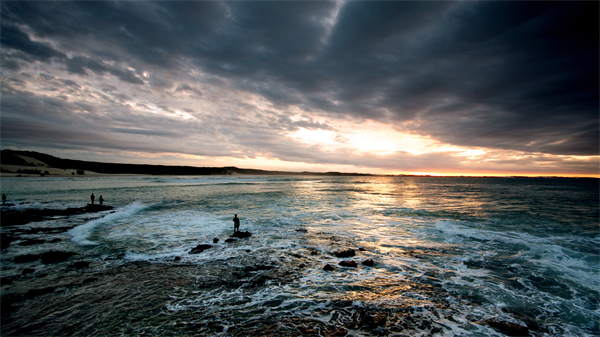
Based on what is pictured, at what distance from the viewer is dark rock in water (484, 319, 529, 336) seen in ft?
20.2

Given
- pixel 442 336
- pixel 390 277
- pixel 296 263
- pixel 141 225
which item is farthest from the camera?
pixel 141 225

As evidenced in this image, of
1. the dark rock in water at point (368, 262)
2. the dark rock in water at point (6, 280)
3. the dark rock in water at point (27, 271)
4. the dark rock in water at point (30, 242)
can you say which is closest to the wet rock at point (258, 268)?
the dark rock in water at point (368, 262)

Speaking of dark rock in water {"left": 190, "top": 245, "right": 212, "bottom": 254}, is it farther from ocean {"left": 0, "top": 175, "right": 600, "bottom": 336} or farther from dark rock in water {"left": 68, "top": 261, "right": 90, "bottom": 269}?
dark rock in water {"left": 68, "top": 261, "right": 90, "bottom": 269}

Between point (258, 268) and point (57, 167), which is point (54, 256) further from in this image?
point (57, 167)

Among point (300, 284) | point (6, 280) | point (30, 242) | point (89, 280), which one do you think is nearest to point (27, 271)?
point (6, 280)

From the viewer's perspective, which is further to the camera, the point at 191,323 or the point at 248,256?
the point at 248,256

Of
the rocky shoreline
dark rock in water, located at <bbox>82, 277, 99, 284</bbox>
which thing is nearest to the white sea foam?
the rocky shoreline

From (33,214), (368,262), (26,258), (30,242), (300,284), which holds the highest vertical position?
(368,262)

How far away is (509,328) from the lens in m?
6.29

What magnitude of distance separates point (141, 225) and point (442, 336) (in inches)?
804

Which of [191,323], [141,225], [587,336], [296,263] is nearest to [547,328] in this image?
[587,336]

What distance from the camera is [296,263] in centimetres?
1075

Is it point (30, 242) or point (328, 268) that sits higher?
point (328, 268)

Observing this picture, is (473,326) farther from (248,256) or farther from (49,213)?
(49,213)
